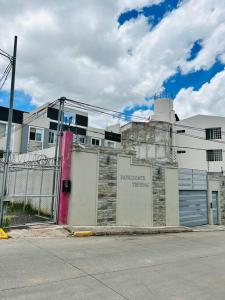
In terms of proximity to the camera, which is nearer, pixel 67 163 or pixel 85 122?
pixel 67 163

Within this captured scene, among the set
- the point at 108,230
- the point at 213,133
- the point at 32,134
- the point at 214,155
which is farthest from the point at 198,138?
the point at 108,230

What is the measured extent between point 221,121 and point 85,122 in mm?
21334

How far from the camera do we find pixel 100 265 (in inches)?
269

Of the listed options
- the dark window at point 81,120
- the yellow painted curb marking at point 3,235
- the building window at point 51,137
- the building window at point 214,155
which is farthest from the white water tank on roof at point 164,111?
the yellow painted curb marking at point 3,235

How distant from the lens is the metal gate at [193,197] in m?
18.6

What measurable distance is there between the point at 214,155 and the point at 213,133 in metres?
3.41

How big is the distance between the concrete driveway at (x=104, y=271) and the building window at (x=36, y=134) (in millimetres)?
25629

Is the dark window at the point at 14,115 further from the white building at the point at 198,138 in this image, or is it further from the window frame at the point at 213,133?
the window frame at the point at 213,133

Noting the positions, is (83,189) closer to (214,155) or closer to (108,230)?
(108,230)

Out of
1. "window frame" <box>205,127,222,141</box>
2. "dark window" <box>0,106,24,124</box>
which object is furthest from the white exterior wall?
"dark window" <box>0,106,24,124</box>

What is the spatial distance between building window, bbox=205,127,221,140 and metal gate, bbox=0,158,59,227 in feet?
105

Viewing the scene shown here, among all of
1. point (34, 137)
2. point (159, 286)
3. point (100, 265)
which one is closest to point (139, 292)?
point (159, 286)

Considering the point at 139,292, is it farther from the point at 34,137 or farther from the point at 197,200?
the point at 34,137

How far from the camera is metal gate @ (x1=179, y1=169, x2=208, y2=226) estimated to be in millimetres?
18625
